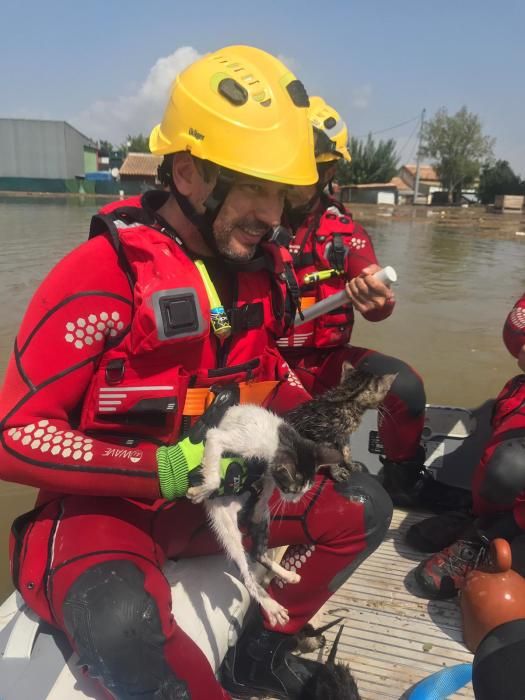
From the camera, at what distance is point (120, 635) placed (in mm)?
1586

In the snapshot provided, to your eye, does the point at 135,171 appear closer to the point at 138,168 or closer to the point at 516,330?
the point at 138,168

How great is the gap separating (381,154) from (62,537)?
52.0 metres

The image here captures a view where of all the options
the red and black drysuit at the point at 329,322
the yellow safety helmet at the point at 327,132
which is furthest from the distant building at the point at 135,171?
the red and black drysuit at the point at 329,322

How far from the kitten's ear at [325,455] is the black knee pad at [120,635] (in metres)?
0.66

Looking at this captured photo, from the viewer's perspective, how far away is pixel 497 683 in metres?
1.54

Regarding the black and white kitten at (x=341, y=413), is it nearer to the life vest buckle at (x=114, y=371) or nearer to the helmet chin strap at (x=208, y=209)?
the life vest buckle at (x=114, y=371)

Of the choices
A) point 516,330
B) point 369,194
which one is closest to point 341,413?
point 516,330

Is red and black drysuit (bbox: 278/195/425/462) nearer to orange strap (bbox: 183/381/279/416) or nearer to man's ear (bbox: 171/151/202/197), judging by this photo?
orange strap (bbox: 183/381/279/416)

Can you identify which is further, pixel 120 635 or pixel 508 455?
pixel 508 455

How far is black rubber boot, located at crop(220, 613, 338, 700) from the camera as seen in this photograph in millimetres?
2182

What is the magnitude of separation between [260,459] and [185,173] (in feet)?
3.75

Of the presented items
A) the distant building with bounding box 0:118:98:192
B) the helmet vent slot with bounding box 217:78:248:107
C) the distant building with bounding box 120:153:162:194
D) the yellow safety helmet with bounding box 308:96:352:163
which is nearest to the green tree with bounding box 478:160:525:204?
the distant building with bounding box 120:153:162:194

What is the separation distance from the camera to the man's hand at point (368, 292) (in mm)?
2734

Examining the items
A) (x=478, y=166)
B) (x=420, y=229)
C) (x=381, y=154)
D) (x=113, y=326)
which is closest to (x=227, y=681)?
(x=113, y=326)
